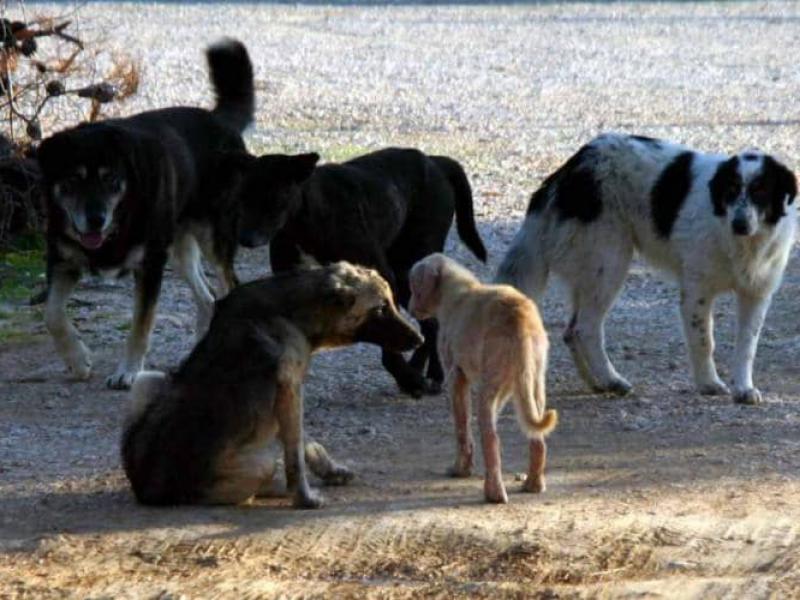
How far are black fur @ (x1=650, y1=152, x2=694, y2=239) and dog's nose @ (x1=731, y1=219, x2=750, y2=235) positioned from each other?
481mm

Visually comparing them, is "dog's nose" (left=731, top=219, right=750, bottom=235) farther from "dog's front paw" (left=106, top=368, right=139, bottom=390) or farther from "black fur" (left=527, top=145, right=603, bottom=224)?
"dog's front paw" (left=106, top=368, right=139, bottom=390)

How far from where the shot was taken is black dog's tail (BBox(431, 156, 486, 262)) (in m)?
10.9

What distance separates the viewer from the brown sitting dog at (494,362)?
7.69m

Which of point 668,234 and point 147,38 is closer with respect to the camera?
point 668,234

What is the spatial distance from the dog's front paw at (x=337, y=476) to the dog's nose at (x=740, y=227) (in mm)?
3036

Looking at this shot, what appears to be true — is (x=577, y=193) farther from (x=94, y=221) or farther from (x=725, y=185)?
(x=94, y=221)

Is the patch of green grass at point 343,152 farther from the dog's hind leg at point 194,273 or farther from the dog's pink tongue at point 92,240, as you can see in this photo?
the dog's pink tongue at point 92,240

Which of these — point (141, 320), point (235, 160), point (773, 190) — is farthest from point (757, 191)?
point (141, 320)

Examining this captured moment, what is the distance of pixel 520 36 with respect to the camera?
91.6ft

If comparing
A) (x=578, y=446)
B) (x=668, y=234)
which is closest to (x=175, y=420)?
(x=578, y=446)

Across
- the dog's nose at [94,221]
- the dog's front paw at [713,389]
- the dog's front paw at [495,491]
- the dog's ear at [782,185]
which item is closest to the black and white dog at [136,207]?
the dog's nose at [94,221]

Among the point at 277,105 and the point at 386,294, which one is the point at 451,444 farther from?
the point at 277,105

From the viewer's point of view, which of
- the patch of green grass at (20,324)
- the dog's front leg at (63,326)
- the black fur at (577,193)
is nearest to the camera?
the dog's front leg at (63,326)

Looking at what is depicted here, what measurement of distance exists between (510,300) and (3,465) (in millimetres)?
2569
